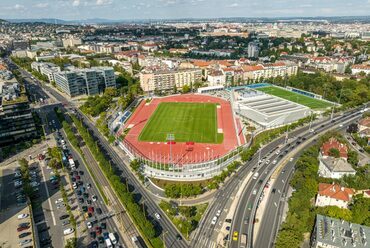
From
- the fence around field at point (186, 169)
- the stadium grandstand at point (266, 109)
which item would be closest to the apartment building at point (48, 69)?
the stadium grandstand at point (266, 109)

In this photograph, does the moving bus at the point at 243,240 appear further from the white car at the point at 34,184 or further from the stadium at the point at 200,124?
the white car at the point at 34,184

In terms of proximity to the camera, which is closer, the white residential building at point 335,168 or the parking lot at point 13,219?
the parking lot at point 13,219

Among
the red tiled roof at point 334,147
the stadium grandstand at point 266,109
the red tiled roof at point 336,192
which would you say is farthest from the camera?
the stadium grandstand at point 266,109

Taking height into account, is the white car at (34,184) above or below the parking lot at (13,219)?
below

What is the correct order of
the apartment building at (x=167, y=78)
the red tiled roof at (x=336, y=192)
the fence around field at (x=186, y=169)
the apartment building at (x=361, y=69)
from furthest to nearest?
the apartment building at (x=361, y=69), the apartment building at (x=167, y=78), the fence around field at (x=186, y=169), the red tiled roof at (x=336, y=192)

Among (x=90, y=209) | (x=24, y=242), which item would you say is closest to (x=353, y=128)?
(x=90, y=209)

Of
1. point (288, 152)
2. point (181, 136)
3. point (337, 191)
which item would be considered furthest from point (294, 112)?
point (337, 191)

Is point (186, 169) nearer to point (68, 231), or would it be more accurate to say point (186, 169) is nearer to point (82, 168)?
point (82, 168)
